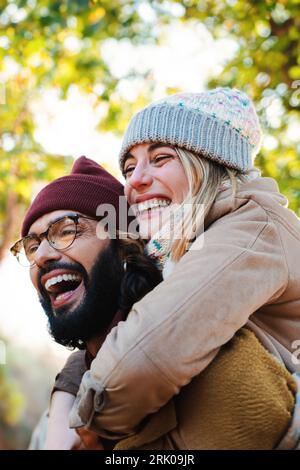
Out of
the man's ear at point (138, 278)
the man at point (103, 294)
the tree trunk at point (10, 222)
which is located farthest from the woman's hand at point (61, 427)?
the tree trunk at point (10, 222)

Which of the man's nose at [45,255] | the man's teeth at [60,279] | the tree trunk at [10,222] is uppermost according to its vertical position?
the man's nose at [45,255]

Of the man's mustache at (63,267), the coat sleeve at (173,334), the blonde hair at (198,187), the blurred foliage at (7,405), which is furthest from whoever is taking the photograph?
A: the blurred foliage at (7,405)

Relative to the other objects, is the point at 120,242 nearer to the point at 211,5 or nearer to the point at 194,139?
the point at 194,139

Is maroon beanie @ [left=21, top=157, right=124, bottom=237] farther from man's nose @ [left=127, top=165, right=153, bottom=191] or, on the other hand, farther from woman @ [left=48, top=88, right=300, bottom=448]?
man's nose @ [left=127, top=165, right=153, bottom=191]

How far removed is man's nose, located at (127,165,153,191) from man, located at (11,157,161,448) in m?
0.28

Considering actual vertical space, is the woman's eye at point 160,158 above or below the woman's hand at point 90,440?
above

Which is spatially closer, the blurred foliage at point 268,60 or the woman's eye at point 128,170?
the woman's eye at point 128,170

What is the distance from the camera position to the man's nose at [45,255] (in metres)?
2.86

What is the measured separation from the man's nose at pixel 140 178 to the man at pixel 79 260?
0.93 ft

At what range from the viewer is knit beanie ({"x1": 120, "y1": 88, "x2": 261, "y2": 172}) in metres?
2.73

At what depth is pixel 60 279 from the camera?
283cm

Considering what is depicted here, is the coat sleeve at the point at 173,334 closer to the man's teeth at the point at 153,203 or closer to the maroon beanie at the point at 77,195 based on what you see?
the man's teeth at the point at 153,203

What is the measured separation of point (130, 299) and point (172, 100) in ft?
3.12
